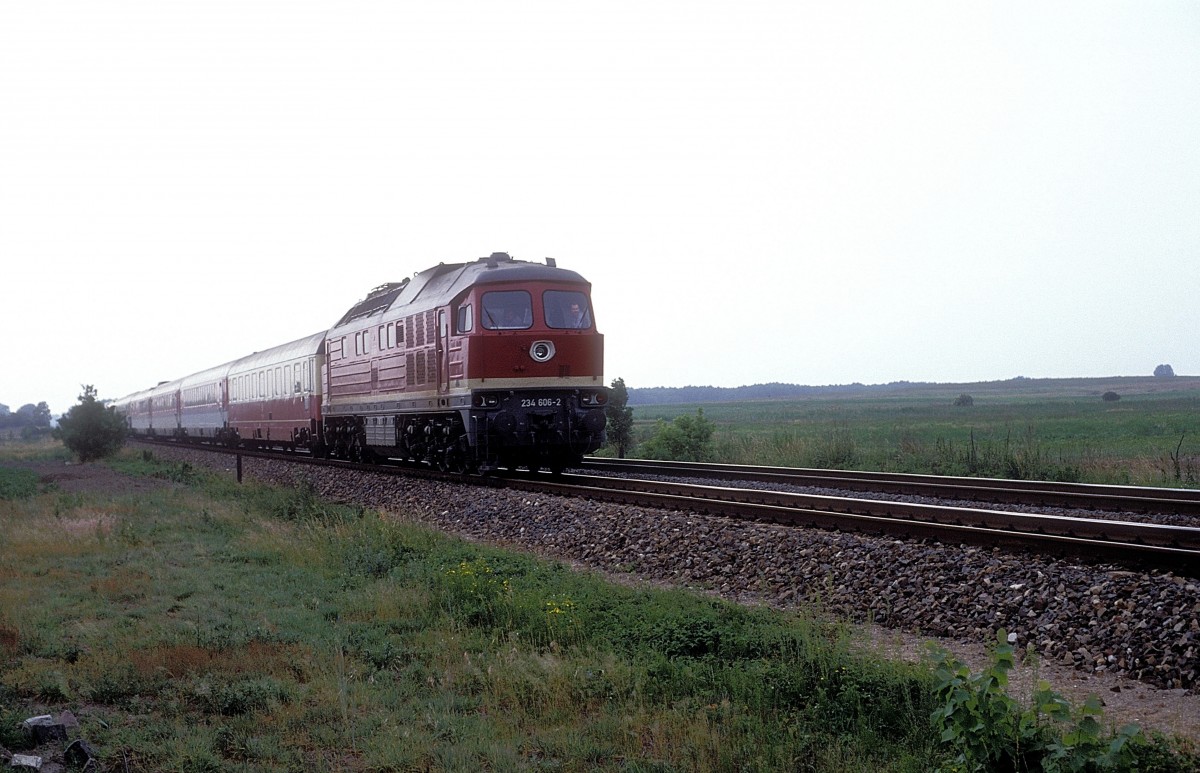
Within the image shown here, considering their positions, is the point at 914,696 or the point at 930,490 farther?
the point at 930,490

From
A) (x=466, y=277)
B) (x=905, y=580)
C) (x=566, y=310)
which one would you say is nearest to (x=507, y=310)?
(x=566, y=310)

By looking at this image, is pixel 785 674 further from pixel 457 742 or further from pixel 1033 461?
pixel 1033 461

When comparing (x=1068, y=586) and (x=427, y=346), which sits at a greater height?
(x=427, y=346)

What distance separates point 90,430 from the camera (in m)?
49.8

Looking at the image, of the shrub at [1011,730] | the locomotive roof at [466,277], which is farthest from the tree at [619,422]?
the shrub at [1011,730]

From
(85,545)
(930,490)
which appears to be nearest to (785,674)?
(930,490)

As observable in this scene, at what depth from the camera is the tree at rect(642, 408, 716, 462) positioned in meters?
27.4

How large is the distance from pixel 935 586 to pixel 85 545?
1279 cm

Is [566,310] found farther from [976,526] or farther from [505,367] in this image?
[976,526]

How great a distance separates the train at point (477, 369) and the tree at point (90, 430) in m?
29.9

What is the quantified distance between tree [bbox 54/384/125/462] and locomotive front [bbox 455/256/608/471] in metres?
39.5

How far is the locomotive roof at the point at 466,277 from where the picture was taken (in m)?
18.1

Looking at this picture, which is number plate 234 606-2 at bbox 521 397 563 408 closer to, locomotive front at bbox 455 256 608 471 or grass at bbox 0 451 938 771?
locomotive front at bbox 455 256 608 471

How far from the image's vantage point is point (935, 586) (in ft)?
27.9
